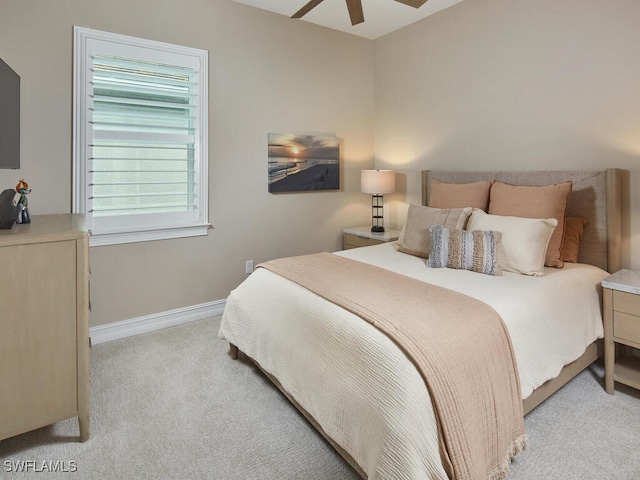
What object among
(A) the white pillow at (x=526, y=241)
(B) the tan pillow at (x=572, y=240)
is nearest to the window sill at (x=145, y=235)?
(A) the white pillow at (x=526, y=241)

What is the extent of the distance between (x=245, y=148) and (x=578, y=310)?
9.00 feet

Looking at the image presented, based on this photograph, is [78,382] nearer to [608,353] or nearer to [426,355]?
[426,355]

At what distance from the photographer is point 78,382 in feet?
5.90

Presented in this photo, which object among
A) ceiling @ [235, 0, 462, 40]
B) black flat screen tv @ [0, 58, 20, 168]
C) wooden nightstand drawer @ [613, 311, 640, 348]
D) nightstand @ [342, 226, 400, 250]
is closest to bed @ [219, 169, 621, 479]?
wooden nightstand drawer @ [613, 311, 640, 348]

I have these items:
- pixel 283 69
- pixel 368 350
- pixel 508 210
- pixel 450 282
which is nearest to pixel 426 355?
pixel 368 350

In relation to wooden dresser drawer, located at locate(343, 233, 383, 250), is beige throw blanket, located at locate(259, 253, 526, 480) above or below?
below

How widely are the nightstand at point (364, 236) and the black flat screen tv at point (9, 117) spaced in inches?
108

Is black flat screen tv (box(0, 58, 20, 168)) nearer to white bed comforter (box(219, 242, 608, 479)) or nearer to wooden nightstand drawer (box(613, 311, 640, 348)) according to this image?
white bed comforter (box(219, 242, 608, 479))

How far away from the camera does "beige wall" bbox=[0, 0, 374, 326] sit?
254cm

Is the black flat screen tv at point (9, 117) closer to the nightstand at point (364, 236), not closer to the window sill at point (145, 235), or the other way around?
the window sill at point (145, 235)

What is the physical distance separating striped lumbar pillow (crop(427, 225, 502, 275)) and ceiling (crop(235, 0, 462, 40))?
2126 millimetres

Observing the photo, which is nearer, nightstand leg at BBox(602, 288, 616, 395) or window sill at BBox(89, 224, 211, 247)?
nightstand leg at BBox(602, 288, 616, 395)

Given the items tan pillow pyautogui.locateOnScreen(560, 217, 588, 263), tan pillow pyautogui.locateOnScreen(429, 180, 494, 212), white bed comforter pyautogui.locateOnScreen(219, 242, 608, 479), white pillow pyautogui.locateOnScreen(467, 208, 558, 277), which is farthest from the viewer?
tan pillow pyautogui.locateOnScreen(429, 180, 494, 212)

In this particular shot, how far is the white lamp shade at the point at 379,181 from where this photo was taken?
12.4 feet
